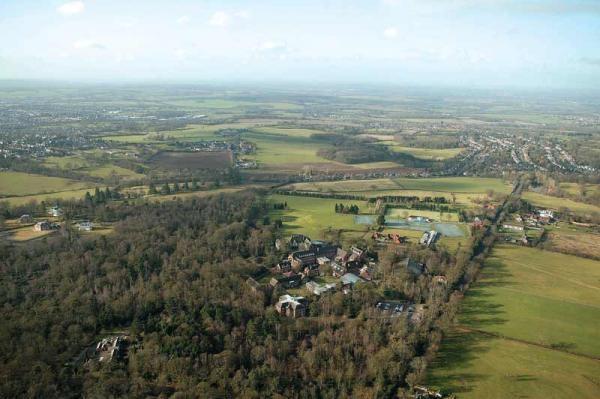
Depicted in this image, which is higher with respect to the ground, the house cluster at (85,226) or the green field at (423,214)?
the house cluster at (85,226)

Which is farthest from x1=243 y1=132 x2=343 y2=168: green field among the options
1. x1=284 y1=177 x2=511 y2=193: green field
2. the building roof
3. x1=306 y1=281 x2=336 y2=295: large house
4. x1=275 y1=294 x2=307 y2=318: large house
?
x1=275 y1=294 x2=307 y2=318: large house

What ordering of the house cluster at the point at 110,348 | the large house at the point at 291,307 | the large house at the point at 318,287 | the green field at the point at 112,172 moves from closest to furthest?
the house cluster at the point at 110,348, the large house at the point at 291,307, the large house at the point at 318,287, the green field at the point at 112,172

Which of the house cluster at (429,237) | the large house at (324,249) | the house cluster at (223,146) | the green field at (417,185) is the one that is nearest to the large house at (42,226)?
the large house at (324,249)

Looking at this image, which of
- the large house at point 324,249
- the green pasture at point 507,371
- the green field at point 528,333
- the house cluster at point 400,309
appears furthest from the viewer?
the large house at point 324,249

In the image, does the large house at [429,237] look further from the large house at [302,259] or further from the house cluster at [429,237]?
the large house at [302,259]

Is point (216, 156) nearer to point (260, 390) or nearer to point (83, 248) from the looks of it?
point (83, 248)

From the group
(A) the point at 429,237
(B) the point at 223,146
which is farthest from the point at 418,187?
(B) the point at 223,146
